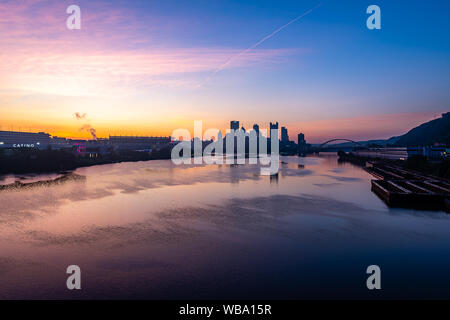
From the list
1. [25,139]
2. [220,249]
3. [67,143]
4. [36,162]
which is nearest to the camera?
[220,249]

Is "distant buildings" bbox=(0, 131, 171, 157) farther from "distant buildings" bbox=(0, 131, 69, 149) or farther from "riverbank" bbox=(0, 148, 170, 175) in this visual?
"riverbank" bbox=(0, 148, 170, 175)

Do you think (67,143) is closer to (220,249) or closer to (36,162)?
(36,162)

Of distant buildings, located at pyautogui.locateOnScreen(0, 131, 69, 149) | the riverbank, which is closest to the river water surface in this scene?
the riverbank

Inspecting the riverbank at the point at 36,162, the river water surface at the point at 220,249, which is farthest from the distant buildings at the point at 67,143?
the river water surface at the point at 220,249

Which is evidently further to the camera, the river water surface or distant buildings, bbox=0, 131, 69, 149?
distant buildings, bbox=0, 131, 69, 149

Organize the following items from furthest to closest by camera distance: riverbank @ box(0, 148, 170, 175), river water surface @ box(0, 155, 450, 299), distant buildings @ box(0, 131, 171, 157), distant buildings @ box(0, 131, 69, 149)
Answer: distant buildings @ box(0, 131, 69, 149) < distant buildings @ box(0, 131, 171, 157) < riverbank @ box(0, 148, 170, 175) < river water surface @ box(0, 155, 450, 299)

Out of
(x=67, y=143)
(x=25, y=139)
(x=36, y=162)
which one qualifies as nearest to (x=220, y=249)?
(x=36, y=162)

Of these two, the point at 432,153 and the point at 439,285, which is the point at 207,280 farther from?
the point at 432,153

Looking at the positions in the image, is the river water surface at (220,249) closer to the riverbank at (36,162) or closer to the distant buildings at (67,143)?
the riverbank at (36,162)
